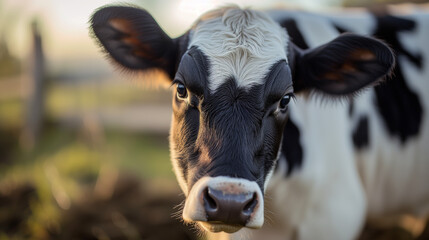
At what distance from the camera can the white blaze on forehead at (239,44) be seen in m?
2.27

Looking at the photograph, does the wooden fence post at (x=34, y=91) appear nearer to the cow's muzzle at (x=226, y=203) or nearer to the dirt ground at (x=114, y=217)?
the dirt ground at (x=114, y=217)

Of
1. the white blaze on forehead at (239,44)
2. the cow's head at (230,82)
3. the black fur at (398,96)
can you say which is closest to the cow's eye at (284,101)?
the cow's head at (230,82)

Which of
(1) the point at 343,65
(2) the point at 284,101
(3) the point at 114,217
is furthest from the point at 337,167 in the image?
(3) the point at 114,217

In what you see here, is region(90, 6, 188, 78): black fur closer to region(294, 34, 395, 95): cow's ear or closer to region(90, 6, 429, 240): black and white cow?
region(90, 6, 429, 240): black and white cow

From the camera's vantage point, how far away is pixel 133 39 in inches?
106

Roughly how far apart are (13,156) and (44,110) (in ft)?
3.60

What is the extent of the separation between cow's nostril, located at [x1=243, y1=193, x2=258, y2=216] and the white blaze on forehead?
591 mm

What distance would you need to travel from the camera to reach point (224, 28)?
253 centimetres

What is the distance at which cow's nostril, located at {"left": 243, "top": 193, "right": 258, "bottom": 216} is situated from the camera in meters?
1.95

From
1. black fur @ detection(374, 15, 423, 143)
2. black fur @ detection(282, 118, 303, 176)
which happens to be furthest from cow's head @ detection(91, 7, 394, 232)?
black fur @ detection(374, 15, 423, 143)

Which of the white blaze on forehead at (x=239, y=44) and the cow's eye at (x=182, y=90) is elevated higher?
the white blaze on forehead at (x=239, y=44)

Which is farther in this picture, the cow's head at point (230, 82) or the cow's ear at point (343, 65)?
the cow's ear at point (343, 65)

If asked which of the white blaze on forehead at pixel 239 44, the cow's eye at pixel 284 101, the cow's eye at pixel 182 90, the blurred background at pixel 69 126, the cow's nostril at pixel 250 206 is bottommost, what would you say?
the blurred background at pixel 69 126

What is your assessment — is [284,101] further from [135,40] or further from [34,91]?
[34,91]
